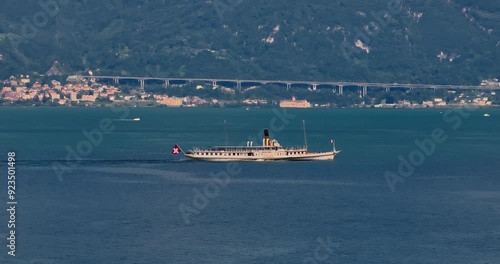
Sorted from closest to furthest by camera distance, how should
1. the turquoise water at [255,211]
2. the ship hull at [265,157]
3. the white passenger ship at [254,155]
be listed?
the turquoise water at [255,211] → the ship hull at [265,157] → the white passenger ship at [254,155]

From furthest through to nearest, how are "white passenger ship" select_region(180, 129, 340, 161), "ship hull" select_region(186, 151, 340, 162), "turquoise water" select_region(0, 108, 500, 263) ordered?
"white passenger ship" select_region(180, 129, 340, 161) < "ship hull" select_region(186, 151, 340, 162) < "turquoise water" select_region(0, 108, 500, 263)

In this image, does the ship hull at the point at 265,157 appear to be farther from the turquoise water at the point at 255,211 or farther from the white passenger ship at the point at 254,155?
the turquoise water at the point at 255,211

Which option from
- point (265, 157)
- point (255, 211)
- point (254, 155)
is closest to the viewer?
point (255, 211)

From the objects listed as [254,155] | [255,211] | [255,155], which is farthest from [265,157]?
[255,211]

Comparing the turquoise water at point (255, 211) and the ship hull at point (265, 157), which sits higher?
the ship hull at point (265, 157)

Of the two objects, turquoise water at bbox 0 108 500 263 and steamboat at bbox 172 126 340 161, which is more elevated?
steamboat at bbox 172 126 340 161

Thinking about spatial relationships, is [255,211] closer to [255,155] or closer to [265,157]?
[265,157]

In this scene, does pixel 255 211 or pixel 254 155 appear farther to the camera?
pixel 254 155

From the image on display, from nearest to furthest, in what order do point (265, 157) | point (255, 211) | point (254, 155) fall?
point (255, 211) → point (265, 157) → point (254, 155)

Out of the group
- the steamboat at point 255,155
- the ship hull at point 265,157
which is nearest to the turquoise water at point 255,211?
the ship hull at point 265,157

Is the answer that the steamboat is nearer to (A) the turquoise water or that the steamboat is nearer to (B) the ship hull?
(B) the ship hull

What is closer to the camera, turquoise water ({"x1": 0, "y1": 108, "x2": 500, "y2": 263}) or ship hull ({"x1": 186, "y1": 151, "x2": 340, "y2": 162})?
turquoise water ({"x1": 0, "y1": 108, "x2": 500, "y2": 263})

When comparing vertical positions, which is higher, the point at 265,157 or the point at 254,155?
the point at 254,155

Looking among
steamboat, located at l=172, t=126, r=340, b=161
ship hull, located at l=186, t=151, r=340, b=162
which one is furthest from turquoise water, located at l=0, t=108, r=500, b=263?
steamboat, located at l=172, t=126, r=340, b=161
